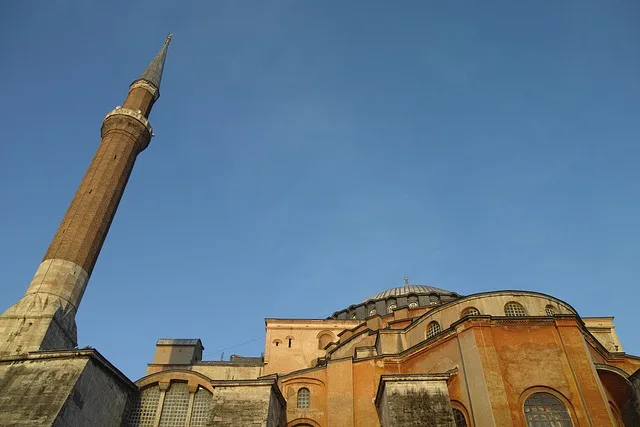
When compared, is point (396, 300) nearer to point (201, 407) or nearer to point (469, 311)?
point (469, 311)

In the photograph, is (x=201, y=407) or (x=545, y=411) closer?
(x=545, y=411)

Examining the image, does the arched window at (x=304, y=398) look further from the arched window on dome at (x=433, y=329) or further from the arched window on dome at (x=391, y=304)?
the arched window on dome at (x=391, y=304)

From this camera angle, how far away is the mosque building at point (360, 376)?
1606 centimetres

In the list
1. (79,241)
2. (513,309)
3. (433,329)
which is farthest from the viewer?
(79,241)

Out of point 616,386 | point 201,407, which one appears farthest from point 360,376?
point 616,386

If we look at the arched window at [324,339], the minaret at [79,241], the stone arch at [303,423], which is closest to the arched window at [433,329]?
the stone arch at [303,423]

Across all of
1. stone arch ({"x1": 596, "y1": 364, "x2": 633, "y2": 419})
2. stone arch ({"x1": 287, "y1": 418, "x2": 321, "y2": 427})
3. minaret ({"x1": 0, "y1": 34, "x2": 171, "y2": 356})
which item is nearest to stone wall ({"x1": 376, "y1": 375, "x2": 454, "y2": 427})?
stone arch ({"x1": 287, "y1": 418, "x2": 321, "y2": 427})

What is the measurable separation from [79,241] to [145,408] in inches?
310

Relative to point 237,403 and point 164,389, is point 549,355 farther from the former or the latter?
point 164,389

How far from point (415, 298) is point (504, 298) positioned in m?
10.7

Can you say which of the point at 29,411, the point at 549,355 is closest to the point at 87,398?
the point at 29,411

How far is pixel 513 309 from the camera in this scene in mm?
19906

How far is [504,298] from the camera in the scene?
20125 millimetres

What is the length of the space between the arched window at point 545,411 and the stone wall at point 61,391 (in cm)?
1296
